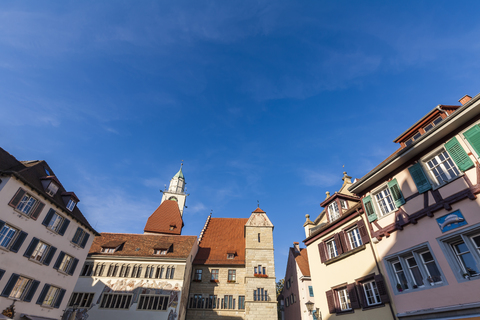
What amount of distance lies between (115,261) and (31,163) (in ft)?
46.0

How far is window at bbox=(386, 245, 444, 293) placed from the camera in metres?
10.5

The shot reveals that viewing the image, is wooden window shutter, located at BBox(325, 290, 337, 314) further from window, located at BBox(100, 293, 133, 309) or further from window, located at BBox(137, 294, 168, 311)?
window, located at BBox(100, 293, 133, 309)

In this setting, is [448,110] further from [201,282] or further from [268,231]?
[201,282]

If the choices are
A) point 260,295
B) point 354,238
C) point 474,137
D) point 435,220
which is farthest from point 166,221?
point 474,137

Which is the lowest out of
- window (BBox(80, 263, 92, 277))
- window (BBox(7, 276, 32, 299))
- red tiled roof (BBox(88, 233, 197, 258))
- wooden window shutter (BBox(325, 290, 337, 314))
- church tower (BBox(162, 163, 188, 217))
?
wooden window shutter (BBox(325, 290, 337, 314))

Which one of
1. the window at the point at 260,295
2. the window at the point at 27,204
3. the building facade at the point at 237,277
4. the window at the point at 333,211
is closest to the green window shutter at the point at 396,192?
the window at the point at 333,211

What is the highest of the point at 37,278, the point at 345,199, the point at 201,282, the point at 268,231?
the point at 268,231

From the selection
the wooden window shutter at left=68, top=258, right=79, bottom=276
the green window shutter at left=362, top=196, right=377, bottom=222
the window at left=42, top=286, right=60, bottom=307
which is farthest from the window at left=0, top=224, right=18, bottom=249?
the green window shutter at left=362, top=196, right=377, bottom=222

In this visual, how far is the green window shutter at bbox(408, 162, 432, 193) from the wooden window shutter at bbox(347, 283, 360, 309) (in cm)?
672

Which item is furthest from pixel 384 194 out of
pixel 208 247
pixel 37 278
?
pixel 208 247

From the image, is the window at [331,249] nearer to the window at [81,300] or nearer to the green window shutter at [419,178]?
the green window shutter at [419,178]

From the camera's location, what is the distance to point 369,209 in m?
14.5

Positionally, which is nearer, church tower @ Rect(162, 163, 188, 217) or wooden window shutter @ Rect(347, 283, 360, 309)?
wooden window shutter @ Rect(347, 283, 360, 309)

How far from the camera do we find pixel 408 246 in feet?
38.0
